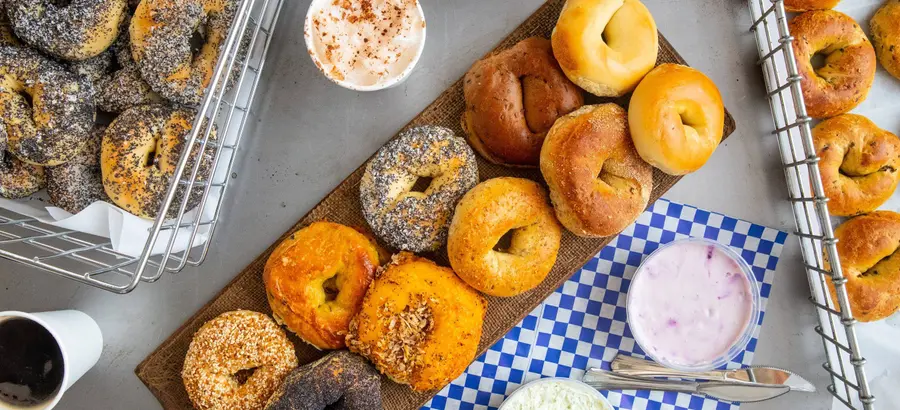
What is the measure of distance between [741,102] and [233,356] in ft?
6.44

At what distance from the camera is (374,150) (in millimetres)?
2201

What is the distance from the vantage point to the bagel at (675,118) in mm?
1798

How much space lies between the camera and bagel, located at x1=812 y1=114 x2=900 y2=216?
208cm

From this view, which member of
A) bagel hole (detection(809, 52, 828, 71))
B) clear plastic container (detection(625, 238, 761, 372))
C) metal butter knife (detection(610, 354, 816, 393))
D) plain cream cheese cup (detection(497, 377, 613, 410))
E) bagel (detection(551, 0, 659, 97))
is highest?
bagel hole (detection(809, 52, 828, 71))

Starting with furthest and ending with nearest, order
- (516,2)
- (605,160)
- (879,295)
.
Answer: (516,2)
(879,295)
(605,160)

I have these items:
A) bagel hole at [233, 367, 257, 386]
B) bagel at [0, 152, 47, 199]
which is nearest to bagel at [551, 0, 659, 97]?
bagel hole at [233, 367, 257, 386]

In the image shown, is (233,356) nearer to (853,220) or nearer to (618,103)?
(618,103)

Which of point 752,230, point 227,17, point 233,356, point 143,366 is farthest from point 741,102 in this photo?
point 143,366

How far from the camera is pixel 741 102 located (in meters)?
2.19

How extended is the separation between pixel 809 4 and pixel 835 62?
0.22 m

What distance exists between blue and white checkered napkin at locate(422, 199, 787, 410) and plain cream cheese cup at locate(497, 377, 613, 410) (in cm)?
11

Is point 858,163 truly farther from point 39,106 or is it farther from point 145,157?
point 39,106

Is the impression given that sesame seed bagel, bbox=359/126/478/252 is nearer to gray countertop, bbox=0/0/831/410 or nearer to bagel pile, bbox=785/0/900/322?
gray countertop, bbox=0/0/831/410

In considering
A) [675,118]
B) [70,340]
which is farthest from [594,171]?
[70,340]
